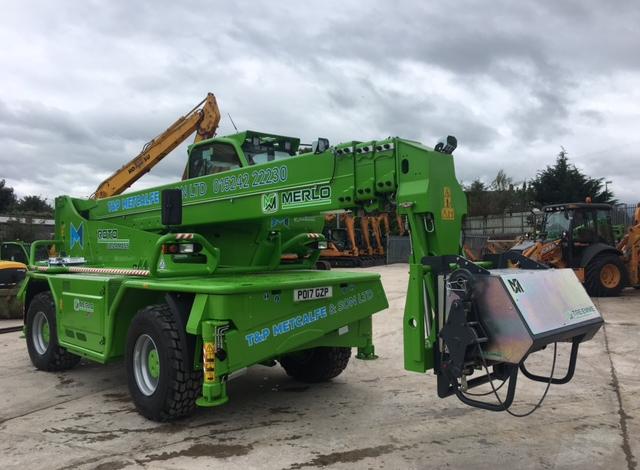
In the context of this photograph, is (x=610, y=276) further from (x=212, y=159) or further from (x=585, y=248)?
(x=212, y=159)

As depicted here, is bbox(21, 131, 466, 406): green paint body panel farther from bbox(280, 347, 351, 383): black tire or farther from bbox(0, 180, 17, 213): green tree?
bbox(0, 180, 17, 213): green tree

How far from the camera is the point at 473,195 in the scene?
1569 inches

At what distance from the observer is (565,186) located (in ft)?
123

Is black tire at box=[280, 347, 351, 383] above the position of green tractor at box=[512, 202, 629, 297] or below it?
below

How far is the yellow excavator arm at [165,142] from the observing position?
1578cm

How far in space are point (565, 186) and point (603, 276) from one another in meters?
26.6

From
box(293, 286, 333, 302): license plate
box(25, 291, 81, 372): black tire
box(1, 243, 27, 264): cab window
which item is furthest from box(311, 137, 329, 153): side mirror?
box(1, 243, 27, 264): cab window

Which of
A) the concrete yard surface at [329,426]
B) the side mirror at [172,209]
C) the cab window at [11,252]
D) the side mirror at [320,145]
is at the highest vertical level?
the side mirror at [320,145]

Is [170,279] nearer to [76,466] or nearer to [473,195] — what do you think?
[76,466]

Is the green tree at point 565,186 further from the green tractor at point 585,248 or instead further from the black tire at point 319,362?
the black tire at point 319,362

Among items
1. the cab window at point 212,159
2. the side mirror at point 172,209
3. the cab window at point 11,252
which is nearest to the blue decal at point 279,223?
the cab window at point 212,159

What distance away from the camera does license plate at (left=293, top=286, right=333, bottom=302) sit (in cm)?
479

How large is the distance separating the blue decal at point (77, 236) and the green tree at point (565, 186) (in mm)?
35338

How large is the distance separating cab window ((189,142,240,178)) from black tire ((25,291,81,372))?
2358 millimetres
